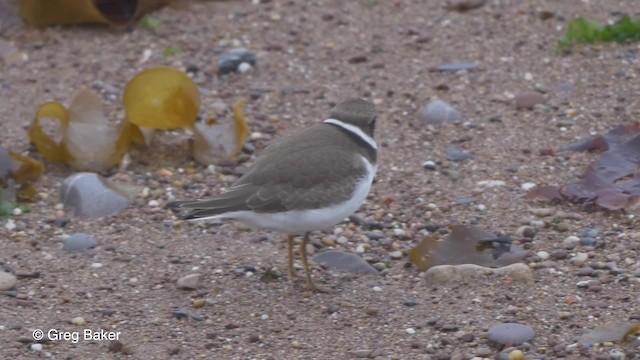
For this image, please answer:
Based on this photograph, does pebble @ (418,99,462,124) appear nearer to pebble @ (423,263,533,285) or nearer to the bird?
the bird

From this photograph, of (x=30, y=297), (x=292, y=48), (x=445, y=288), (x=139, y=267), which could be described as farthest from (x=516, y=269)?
(x=292, y=48)

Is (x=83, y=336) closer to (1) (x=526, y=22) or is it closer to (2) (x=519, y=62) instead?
(2) (x=519, y=62)

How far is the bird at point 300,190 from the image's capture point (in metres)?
5.53

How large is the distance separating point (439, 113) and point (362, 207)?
45.6 inches

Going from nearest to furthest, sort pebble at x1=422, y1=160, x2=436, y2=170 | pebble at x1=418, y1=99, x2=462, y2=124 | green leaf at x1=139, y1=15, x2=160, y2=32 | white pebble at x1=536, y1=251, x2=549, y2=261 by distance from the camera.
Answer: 1. white pebble at x1=536, y1=251, x2=549, y2=261
2. pebble at x1=422, y1=160, x2=436, y2=170
3. pebble at x1=418, y1=99, x2=462, y2=124
4. green leaf at x1=139, y1=15, x2=160, y2=32

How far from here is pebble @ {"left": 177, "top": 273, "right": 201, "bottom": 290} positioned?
571cm

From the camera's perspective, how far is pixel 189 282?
572cm

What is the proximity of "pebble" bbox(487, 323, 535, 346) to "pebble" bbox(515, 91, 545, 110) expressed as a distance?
2.64 m

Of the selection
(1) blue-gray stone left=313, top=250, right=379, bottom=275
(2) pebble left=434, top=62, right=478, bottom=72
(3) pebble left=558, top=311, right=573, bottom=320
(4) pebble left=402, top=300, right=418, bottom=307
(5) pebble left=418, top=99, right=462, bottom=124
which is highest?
(2) pebble left=434, top=62, right=478, bottom=72

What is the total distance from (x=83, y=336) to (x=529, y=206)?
2464 mm

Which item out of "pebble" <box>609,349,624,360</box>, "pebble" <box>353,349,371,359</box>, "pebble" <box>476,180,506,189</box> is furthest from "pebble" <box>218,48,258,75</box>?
"pebble" <box>609,349,624,360</box>

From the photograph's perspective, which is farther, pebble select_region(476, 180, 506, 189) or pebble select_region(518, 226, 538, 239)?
pebble select_region(476, 180, 506, 189)

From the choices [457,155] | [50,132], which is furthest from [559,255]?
[50,132]

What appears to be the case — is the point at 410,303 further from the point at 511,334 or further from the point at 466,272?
the point at 511,334
